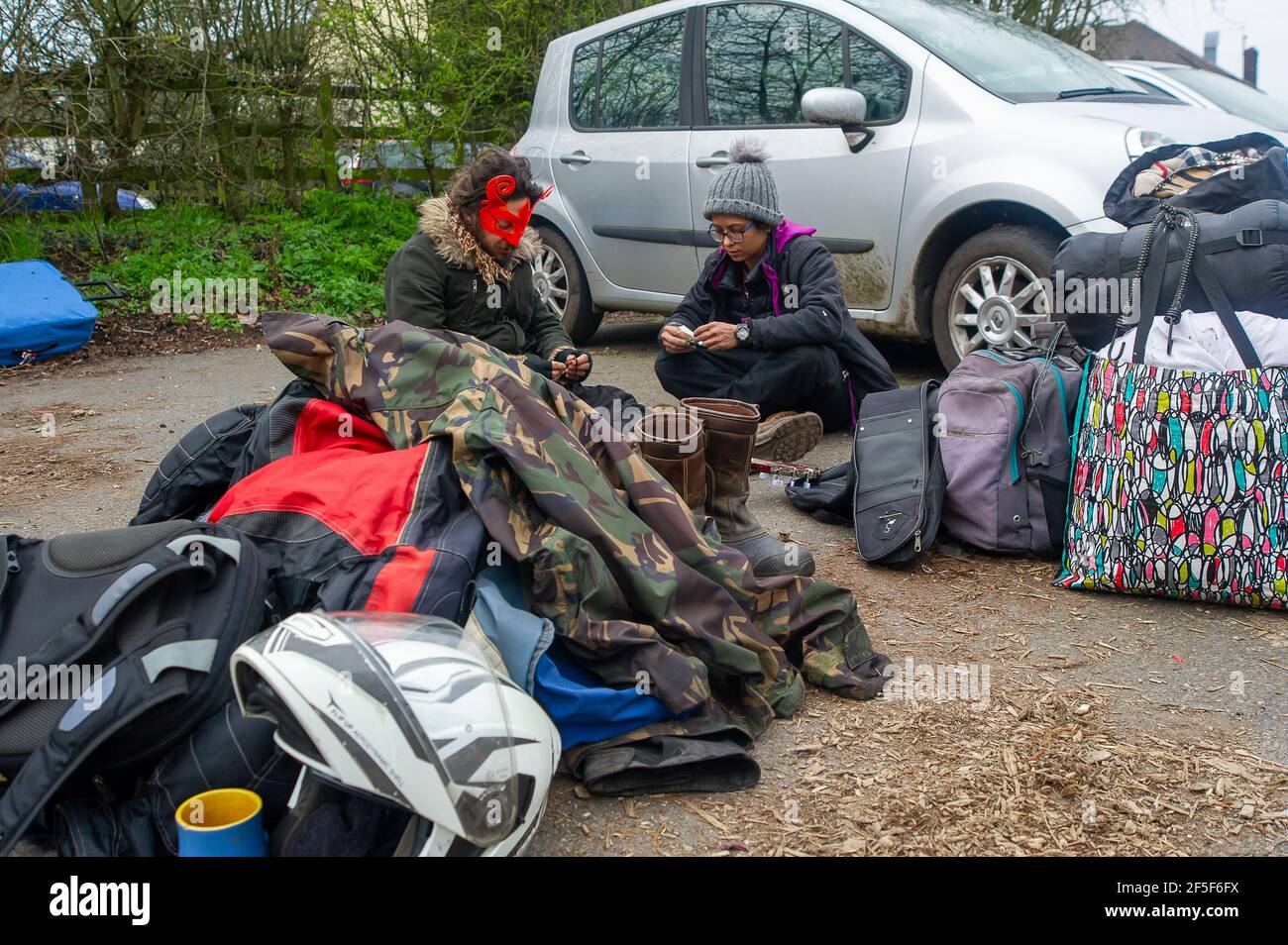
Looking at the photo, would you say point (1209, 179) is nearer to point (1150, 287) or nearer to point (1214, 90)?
point (1150, 287)

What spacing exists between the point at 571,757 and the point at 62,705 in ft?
3.32

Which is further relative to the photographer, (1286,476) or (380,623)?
(1286,476)

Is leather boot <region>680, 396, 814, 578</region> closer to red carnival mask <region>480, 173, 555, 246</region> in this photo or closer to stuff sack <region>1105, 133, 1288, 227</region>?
red carnival mask <region>480, 173, 555, 246</region>

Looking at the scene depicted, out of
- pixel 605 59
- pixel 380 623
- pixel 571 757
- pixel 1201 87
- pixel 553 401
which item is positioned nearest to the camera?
pixel 380 623

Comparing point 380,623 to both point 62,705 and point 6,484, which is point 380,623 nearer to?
point 62,705

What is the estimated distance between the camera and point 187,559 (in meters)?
2.20

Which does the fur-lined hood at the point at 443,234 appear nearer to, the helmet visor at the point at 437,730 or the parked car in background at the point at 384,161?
the helmet visor at the point at 437,730

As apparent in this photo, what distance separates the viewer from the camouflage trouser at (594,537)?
2512 mm

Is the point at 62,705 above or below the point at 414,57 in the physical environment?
below

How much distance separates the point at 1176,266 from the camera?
138 inches

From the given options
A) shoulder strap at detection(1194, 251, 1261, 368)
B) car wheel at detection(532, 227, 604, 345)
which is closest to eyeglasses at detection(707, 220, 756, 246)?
shoulder strap at detection(1194, 251, 1261, 368)

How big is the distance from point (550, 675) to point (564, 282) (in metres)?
5.08

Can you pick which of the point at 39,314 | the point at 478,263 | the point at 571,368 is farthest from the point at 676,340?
the point at 39,314
